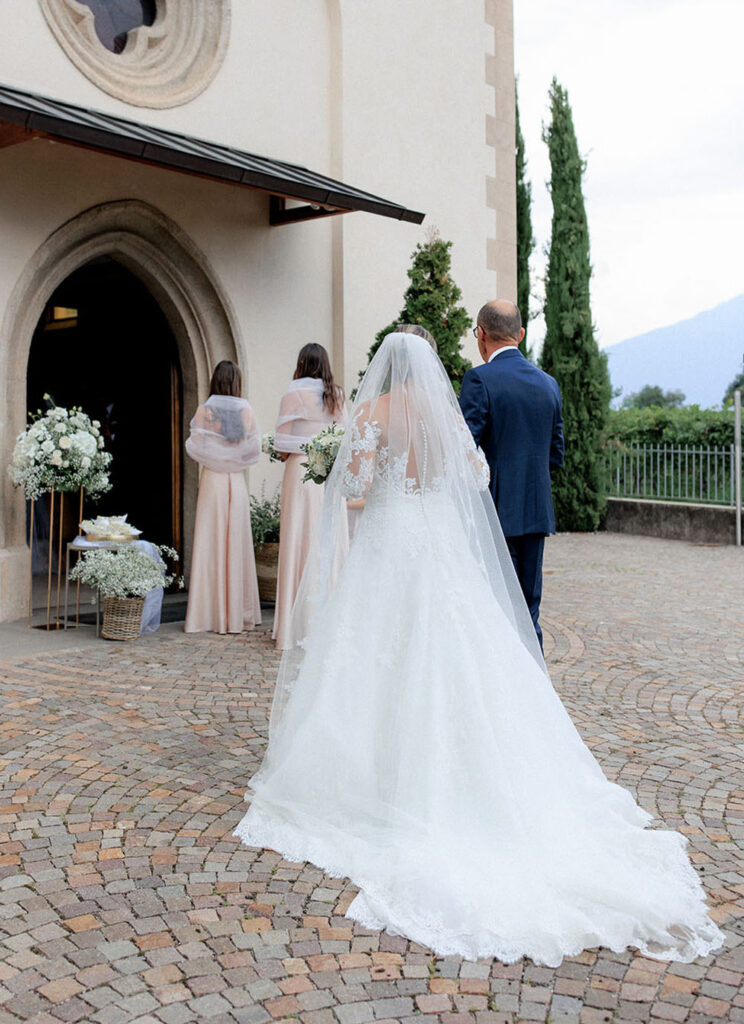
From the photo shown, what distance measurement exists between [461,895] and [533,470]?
97.3 inches

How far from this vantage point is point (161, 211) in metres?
8.80

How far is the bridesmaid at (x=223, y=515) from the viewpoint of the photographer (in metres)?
7.67

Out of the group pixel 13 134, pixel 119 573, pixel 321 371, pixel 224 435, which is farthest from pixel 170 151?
pixel 119 573

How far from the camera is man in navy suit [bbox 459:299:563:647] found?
4934 mm

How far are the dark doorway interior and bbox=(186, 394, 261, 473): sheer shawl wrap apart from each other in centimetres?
198

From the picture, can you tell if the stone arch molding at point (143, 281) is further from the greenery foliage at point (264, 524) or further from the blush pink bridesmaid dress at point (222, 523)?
the blush pink bridesmaid dress at point (222, 523)

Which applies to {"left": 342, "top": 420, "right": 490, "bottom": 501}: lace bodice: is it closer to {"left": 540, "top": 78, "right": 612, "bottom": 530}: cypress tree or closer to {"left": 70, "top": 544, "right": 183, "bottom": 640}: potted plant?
{"left": 70, "top": 544, "right": 183, "bottom": 640}: potted plant

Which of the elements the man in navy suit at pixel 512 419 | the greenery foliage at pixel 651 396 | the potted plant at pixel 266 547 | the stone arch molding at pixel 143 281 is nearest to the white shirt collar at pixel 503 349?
the man in navy suit at pixel 512 419

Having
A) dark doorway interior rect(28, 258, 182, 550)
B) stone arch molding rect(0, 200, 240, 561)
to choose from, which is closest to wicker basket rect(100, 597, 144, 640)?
stone arch molding rect(0, 200, 240, 561)

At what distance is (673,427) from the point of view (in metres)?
16.8

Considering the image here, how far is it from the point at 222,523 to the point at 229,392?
100cm

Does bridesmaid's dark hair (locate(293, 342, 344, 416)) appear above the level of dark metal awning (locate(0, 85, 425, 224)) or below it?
below

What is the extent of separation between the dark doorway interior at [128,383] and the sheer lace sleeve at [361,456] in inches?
233

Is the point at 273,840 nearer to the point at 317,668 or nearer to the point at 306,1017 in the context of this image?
the point at 317,668
